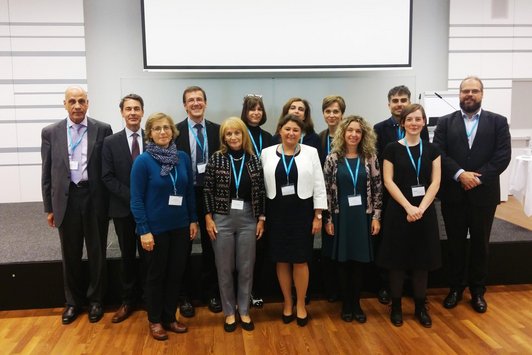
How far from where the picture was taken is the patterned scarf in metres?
2.70

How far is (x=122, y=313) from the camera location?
3207 mm

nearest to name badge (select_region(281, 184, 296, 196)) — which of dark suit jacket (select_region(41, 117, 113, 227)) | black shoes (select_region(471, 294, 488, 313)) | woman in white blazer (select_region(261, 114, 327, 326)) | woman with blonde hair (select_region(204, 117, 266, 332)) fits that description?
woman in white blazer (select_region(261, 114, 327, 326))

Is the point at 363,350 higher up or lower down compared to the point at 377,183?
lower down

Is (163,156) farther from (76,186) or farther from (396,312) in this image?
(396,312)

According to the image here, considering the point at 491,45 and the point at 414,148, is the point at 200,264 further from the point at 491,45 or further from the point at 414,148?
the point at 491,45

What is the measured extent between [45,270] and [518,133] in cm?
722

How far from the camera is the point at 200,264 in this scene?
139 inches

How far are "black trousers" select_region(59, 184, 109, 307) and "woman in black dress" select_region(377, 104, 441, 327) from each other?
2033 millimetres

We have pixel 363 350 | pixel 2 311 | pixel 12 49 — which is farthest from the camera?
pixel 12 49

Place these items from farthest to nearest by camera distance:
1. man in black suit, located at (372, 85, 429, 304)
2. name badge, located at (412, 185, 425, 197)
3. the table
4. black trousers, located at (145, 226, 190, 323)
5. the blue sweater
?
1. the table
2. man in black suit, located at (372, 85, 429, 304)
3. name badge, located at (412, 185, 425, 197)
4. black trousers, located at (145, 226, 190, 323)
5. the blue sweater

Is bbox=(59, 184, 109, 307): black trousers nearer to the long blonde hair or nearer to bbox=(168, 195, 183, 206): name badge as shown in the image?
bbox=(168, 195, 183, 206): name badge

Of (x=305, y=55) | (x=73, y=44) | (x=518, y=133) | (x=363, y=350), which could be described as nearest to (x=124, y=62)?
(x=73, y=44)

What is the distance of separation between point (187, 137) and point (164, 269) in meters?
0.96

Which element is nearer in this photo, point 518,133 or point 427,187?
point 427,187
